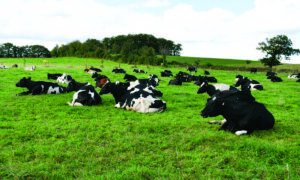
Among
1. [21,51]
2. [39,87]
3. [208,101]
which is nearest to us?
[208,101]

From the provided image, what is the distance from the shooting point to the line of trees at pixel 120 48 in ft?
257

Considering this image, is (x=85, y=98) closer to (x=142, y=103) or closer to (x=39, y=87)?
(x=142, y=103)

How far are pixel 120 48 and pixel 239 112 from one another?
98.3 meters

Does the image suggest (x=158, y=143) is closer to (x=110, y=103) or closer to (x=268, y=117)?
(x=268, y=117)

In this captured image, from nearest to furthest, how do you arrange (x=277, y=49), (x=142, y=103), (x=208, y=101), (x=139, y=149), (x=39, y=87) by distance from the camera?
(x=139, y=149), (x=208, y=101), (x=142, y=103), (x=39, y=87), (x=277, y=49)

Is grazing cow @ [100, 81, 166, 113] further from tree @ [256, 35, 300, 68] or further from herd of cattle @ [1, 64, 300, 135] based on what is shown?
tree @ [256, 35, 300, 68]

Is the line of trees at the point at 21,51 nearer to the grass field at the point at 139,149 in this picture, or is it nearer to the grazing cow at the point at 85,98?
the grazing cow at the point at 85,98

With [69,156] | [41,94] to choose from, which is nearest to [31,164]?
[69,156]

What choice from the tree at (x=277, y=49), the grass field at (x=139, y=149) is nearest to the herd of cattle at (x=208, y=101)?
the grass field at (x=139, y=149)

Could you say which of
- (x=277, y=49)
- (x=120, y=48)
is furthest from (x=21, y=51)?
(x=277, y=49)

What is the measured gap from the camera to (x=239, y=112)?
6230 mm

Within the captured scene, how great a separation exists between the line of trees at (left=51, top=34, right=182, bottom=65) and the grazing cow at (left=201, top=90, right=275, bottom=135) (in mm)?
58937

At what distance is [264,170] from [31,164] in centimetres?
431

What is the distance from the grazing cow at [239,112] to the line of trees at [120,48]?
193ft
